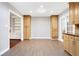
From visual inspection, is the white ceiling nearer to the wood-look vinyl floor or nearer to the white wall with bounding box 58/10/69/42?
the white wall with bounding box 58/10/69/42

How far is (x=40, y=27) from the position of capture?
14.1 meters

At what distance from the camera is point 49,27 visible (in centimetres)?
1406

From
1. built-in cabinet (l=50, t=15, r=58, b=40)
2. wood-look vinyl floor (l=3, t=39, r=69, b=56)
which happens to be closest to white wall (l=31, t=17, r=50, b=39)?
built-in cabinet (l=50, t=15, r=58, b=40)

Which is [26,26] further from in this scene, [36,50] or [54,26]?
[36,50]

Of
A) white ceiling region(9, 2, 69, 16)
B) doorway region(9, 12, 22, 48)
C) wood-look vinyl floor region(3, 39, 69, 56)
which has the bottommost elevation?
wood-look vinyl floor region(3, 39, 69, 56)

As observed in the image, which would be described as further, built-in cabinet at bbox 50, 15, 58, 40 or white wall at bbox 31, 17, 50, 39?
white wall at bbox 31, 17, 50, 39

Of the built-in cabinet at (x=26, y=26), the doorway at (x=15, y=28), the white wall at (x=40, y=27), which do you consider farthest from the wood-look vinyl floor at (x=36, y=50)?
the white wall at (x=40, y=27)

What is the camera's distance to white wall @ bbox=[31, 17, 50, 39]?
1406 centimetres

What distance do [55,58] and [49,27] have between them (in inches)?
492

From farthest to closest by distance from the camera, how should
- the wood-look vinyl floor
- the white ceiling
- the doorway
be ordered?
the doorway → the white ceiling → the wood-look vinyl floor

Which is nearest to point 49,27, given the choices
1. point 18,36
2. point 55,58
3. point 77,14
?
point 18,36

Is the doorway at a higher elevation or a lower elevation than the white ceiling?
lower

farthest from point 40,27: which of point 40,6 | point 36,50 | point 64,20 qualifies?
point 36,50

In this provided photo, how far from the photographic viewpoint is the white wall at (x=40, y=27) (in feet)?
46.1
